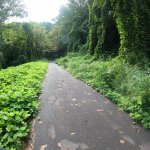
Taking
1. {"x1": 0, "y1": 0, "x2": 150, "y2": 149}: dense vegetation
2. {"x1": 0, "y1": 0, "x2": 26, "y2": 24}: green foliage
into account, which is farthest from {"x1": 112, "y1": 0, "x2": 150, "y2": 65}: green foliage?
{"x1": 0, "y1": 0, "x2": 26, "y2": 24}: green foliage

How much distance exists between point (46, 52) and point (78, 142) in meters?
63.0

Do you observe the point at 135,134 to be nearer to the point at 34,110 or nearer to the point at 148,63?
the point at 34,110

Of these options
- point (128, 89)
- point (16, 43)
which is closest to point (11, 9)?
point (16, 43)

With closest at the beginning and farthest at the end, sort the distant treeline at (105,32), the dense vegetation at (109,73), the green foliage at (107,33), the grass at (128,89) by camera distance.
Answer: the dense vegetation at (109,73) → the grass at (128,89) → the distant treeline at (105,32) → the green foliage at (107,33)

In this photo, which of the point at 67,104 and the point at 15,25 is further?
the point at 15,25

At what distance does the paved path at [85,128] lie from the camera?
15.8ft

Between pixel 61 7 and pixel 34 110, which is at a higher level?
pixel 61 7

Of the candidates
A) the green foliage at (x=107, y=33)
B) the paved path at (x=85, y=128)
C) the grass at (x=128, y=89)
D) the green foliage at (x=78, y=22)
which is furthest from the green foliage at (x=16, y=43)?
the paved path at (x=85, y=128)

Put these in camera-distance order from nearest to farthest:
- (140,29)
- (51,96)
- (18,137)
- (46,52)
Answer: (18,137) → (51,96) → (140,29) → (46,52)

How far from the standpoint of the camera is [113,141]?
496cm

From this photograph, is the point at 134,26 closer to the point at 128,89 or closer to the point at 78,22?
the point at 128,89

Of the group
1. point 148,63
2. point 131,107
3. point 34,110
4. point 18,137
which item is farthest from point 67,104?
point 148,63

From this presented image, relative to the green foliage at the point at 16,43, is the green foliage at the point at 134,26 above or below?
above

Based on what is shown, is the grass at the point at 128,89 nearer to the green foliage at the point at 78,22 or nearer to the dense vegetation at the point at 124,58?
the dense vegetation at the point at 124,58
